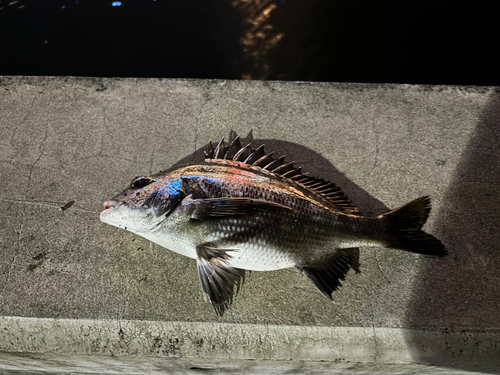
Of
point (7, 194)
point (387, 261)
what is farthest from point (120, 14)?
point (387, 261)

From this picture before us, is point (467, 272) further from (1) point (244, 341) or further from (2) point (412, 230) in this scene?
(1) point (244, 341)

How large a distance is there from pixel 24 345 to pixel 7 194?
1.29 meters

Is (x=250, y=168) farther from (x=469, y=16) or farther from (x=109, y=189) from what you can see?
(x=469, y=16)

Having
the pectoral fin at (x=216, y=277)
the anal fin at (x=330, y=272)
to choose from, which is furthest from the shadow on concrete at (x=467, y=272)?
the pectoral fin at (x=216, y=277)

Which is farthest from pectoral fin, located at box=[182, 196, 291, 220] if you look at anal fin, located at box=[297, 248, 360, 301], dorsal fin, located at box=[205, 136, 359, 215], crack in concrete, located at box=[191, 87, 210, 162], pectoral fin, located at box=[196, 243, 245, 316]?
crack in concrete, located at box=[191, 87, 210, 162]

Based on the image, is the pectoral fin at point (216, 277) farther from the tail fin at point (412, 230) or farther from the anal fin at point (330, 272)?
the tail fin at point (412, 230)

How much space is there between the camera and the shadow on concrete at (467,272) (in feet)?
8.78

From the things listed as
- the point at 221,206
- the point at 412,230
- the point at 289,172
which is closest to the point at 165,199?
the point at 221,206

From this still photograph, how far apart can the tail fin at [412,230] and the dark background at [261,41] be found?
3263mm

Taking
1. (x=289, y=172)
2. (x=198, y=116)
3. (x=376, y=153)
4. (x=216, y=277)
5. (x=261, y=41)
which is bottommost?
(x=216, y=277)

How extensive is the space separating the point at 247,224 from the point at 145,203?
2.26 ft

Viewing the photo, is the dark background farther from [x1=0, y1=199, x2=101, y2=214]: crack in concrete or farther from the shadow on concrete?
[x1=0, y1=199, x2=101, y2=214]: crack in concrete

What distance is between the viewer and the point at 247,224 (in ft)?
8.13

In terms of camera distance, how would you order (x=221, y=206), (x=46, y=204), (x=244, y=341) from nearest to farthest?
1. (x=221, y=206)
2. (x=244, y=341)
3. (x=46, y=204)
